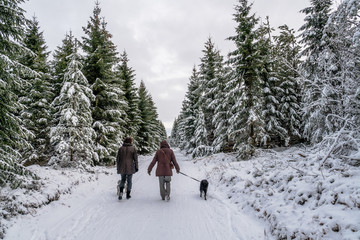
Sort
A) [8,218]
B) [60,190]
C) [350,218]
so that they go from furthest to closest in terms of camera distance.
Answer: [60,190] < [8,218] < [350,218]

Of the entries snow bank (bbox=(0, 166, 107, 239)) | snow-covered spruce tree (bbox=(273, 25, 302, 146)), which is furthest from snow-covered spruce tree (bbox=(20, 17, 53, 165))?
snow-covered spruce tree (bbox=(273, 25, 302, 146))

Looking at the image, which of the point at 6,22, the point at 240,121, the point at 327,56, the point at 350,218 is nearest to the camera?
the point at 350,218

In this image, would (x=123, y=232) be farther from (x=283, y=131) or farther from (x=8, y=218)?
(x=283, y=131)

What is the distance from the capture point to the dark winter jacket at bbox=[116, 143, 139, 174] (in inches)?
287

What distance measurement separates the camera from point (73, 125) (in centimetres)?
1127

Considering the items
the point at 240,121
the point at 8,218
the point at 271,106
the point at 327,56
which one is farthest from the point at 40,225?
the point at 271,106

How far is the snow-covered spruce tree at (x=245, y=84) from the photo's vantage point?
13.9 metres

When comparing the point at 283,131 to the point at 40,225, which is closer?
the point at 40,225

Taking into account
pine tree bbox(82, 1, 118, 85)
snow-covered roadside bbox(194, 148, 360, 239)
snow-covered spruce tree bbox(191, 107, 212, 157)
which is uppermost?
pine tree bbox(82, 1, 118, 85)

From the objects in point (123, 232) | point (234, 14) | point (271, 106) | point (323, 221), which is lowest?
point (123, 232)

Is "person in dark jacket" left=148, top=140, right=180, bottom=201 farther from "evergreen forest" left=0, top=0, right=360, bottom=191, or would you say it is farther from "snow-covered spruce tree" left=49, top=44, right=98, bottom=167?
"snow-covered spruce tree" left=49, top=44, right=98, bottom=167

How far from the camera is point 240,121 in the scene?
14.4 meters

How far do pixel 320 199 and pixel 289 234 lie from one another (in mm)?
1240

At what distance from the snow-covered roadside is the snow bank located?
20.6 ft
